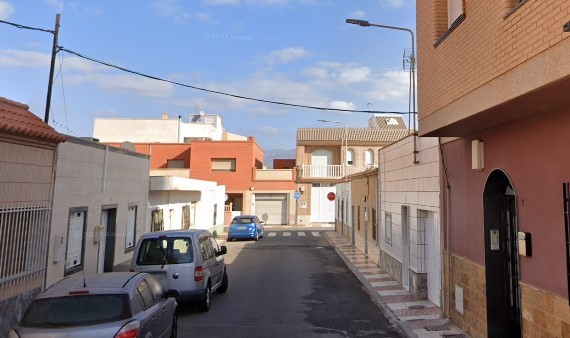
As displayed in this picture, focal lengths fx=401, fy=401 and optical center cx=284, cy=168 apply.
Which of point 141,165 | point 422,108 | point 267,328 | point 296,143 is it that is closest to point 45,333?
point 267,328

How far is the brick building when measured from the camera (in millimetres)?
4391

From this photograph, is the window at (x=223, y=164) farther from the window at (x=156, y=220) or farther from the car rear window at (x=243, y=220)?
the window at (x=156, y=220)

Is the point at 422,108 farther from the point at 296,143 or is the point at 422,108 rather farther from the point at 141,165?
the point at 296,143

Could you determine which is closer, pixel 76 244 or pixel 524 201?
pixel 524 201

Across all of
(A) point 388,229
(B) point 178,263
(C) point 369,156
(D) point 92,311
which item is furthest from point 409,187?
(C) point 369,156

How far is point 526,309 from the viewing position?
5.38 m

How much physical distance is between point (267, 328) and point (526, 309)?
4398 millimetres

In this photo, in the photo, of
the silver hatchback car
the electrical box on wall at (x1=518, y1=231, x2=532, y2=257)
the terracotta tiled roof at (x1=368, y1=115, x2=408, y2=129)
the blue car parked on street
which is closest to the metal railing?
the silver hatchback car

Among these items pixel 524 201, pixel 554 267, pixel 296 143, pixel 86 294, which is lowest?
pixel 86 294

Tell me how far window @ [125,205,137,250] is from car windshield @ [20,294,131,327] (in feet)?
28.9

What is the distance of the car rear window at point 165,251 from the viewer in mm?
8578

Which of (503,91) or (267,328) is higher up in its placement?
(503,91)

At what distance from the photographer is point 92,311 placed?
15.4 feet

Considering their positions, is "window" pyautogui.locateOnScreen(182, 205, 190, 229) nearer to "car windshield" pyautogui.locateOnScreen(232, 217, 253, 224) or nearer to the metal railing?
"car windshield" pyautogui.locateOnScreen(232, 217, 253, 224)
